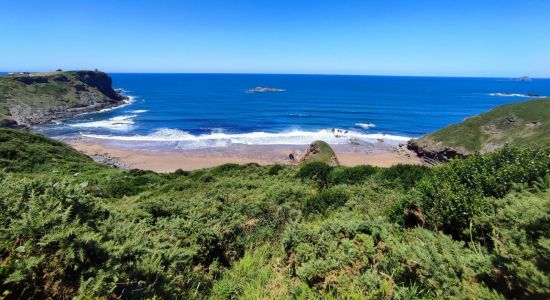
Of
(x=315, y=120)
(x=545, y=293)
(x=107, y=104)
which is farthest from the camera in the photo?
(x=107, y=104)

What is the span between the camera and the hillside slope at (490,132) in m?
43.3

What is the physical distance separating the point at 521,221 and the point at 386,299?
275 centimetres

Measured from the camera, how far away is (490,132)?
4756 cm

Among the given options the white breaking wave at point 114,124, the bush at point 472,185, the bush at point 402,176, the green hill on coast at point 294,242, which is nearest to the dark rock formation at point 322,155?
the bush at point 402,176

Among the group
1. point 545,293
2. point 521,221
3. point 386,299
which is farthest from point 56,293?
point 521,221

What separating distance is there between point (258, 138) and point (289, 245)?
4819cm

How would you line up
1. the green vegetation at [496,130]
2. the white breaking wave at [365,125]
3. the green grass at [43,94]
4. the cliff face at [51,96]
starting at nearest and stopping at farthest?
the green vegetation at [496,130] → the white breaking wave at [365,125] → the cliff face at [51,96] → the green grass at [43,94]

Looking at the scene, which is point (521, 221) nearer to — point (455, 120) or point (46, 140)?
point (46, 140)

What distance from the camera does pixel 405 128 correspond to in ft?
216

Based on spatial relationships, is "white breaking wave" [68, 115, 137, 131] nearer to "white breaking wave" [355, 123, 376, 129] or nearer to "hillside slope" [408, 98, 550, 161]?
"white breaking wave" [355, 123, 376, 129]

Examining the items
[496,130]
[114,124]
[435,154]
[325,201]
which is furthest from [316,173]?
[114,124]

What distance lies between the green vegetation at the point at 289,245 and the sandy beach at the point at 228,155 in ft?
104

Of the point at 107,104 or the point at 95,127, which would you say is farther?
the point at 107,104

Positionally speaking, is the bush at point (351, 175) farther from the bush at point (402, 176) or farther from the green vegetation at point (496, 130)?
the green vegetation at point (496, 130)
